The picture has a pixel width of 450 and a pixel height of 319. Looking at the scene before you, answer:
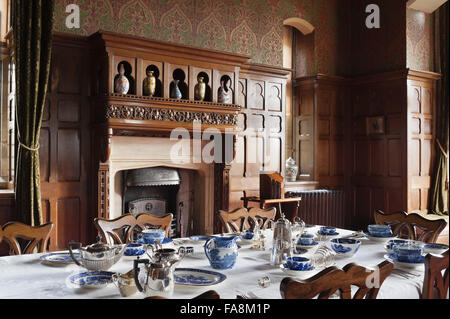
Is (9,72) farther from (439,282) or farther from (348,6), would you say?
(348,6)

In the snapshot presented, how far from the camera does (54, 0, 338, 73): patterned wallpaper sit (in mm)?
4836

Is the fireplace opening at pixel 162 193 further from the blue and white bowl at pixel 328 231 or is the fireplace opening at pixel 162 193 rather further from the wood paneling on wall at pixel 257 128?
the blue and white bowl at pixel 328 231

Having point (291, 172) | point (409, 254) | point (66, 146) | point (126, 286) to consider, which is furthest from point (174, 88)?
point (126, 286)

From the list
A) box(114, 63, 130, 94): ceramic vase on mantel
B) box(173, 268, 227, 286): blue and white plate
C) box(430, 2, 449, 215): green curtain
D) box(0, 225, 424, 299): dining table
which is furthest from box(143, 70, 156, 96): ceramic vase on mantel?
box(430, 2, 449, 215): green curtain

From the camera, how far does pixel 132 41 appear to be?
4.52m

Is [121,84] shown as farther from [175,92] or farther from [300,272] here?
[300,272]

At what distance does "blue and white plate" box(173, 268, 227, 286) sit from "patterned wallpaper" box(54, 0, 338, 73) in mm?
3521

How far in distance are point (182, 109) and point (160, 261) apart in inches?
132

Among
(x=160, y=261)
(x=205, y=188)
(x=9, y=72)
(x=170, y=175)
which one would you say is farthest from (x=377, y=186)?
(x=160, y=261)

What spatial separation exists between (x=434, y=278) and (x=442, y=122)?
5708 mm

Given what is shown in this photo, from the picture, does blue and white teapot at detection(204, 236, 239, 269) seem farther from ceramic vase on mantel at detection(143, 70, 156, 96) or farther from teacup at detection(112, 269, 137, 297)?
ceramic vase on mantel at detection(143, 70, 156, 96)

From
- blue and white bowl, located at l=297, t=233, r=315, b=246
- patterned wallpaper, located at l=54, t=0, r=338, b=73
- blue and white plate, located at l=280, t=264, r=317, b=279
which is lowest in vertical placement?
blue and white plate, located at l=280, t=264, r=317, b=279

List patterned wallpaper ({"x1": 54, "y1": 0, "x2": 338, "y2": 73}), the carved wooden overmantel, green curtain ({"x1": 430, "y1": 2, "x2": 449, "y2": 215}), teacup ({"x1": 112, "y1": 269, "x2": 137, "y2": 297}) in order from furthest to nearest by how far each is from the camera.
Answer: green curtain ({"x1": 430, "y1": 2, "x2": 449, "y2": 215}) < patterned wallpaper ({"x1": 54, "y1": 0, "x2": 338, "y2": 73}) < the carved wooden overmantel < teacup ({"x1": 112, "y1": 269, "x2": 137, "y2": 297})

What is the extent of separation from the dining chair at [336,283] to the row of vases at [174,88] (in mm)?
3495
